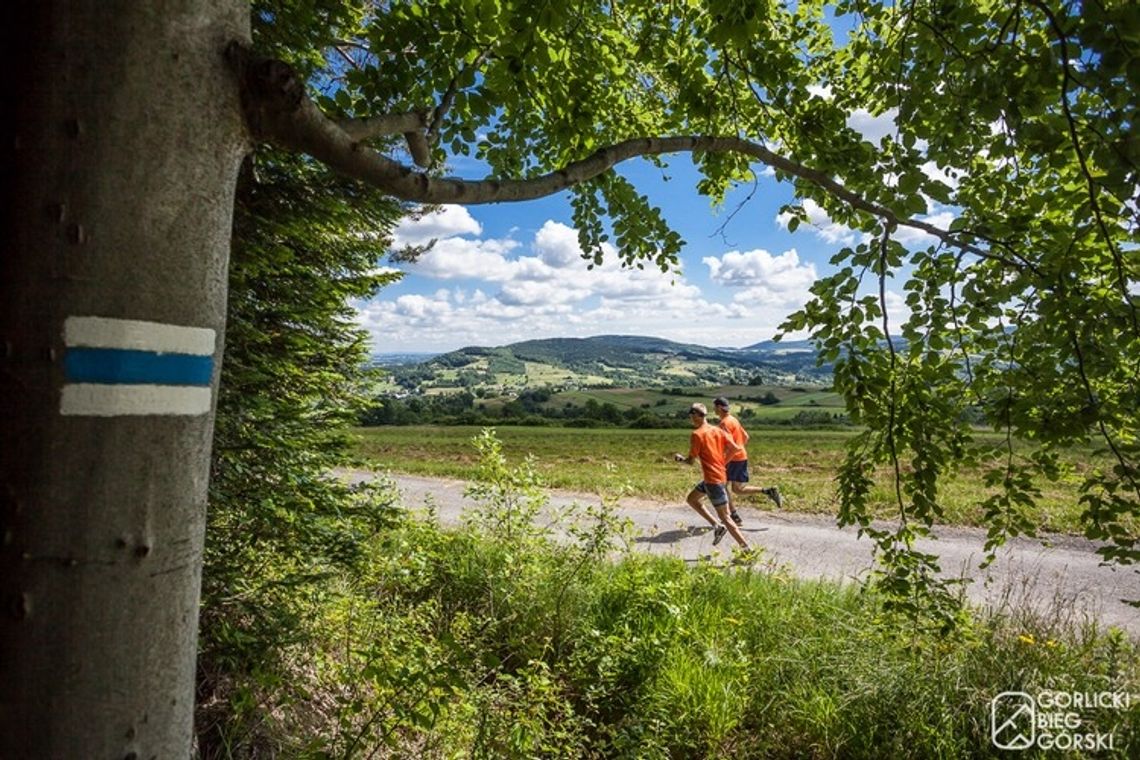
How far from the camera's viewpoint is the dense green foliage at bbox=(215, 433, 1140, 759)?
3.28m

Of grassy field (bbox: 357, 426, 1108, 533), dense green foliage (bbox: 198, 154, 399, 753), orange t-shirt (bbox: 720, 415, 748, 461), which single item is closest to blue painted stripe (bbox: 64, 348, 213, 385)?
grassy field (bbox: 357, 426, 1108, 533)

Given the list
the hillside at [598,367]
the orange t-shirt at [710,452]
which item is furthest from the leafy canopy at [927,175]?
the hillside at [598,367]

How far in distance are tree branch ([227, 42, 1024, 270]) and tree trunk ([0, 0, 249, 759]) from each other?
0.14 m

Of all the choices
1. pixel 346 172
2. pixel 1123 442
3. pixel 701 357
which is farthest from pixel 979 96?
pixel 701 357

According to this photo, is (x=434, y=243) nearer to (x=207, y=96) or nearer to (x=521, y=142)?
(x=521, y=142)

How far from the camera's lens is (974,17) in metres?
2.11

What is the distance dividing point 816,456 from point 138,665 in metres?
25.4

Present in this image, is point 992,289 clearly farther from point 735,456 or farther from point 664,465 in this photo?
point 664,465

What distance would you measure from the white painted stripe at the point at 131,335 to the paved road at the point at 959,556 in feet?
19.3

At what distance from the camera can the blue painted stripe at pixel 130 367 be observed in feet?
2.55

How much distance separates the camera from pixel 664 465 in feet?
72.1

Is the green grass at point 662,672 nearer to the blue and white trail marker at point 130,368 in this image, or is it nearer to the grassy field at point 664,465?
the grassy field at point 664,465

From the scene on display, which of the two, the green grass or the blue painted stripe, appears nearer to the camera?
the blue painted stripe

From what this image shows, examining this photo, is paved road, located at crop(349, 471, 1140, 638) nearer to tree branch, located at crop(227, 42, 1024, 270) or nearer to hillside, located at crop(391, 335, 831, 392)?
tree branch, located at crop(227, 42, 1024, 270)
